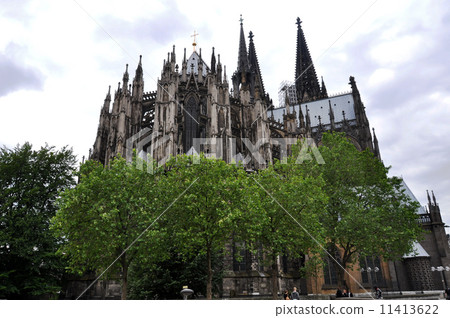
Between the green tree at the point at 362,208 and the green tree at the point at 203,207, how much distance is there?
22.4 feet

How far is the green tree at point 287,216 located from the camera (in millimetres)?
17422

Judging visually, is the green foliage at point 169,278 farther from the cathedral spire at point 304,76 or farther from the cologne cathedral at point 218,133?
the cathedral spire at point 304,76

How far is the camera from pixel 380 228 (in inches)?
735

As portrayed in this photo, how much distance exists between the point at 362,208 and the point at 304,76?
57033 millimetres

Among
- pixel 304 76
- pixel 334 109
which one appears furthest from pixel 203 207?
pixel 304 76

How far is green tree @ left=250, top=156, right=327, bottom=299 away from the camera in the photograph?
1742 centimetres

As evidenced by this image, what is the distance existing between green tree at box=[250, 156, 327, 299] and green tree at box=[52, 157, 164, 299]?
568cm

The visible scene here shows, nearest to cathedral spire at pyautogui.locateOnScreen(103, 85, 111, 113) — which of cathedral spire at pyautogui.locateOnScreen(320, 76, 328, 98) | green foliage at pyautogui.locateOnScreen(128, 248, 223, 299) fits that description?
green foliage at pyautogui.locateOnScreen(128, 248, 223, 299)

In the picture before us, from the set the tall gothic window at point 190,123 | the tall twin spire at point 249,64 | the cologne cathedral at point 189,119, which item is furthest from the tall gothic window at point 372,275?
the tall twin spire at point 249,64

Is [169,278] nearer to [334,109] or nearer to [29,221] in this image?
[29,221]

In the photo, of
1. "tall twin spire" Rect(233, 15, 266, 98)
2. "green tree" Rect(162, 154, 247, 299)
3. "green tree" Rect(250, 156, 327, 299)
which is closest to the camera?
"green tree" Rect(162, 154, 247, 299)

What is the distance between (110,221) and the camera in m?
15.4

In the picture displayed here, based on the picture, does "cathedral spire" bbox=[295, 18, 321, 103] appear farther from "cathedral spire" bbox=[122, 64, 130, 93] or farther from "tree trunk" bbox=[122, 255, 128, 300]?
"tree trunk" bbox=[122, 255, 128, 300]

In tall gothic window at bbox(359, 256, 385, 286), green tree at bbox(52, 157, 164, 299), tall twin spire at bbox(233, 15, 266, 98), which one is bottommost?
tall gothic window at bbox(359, 256, 385, 286)
